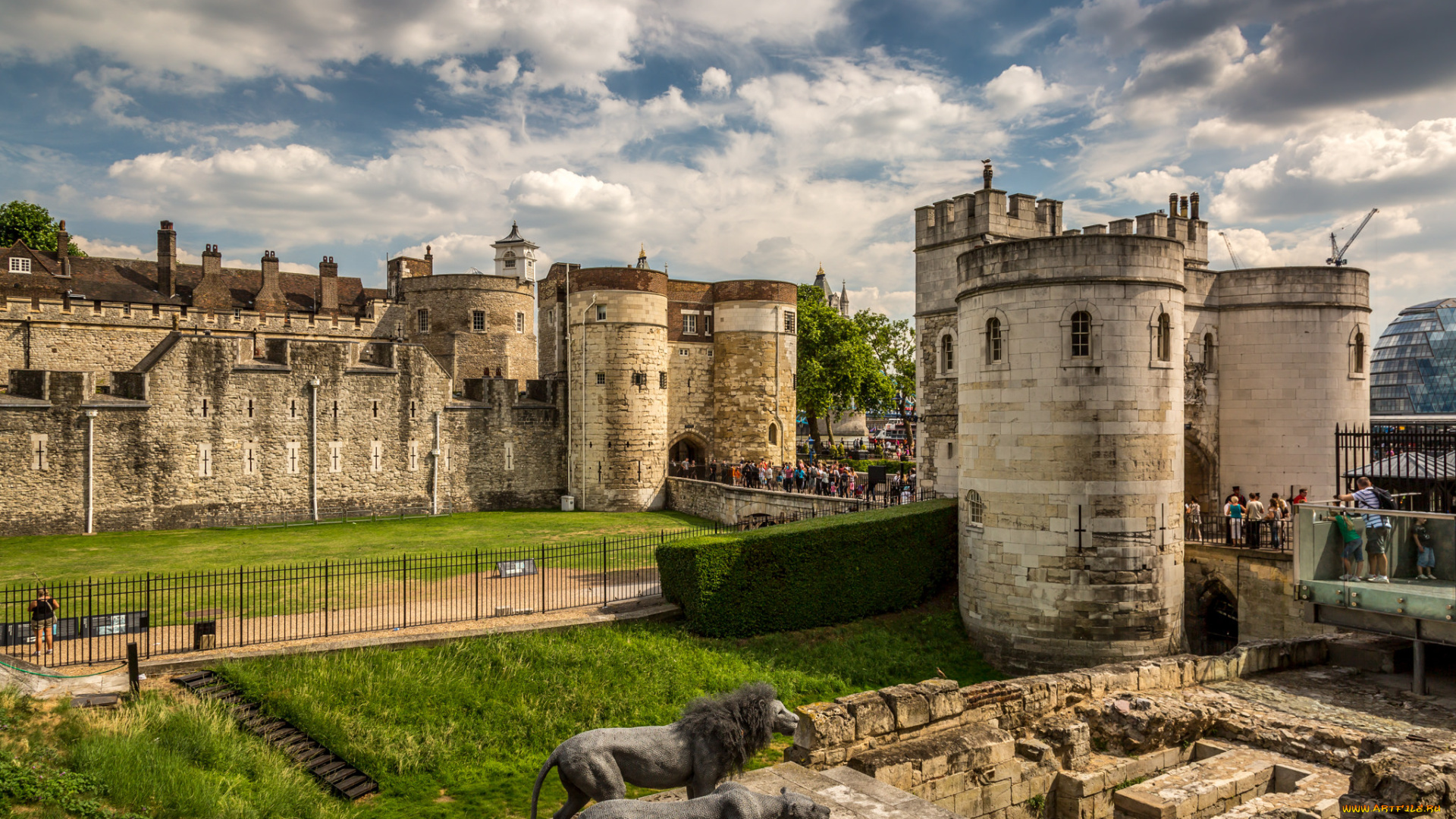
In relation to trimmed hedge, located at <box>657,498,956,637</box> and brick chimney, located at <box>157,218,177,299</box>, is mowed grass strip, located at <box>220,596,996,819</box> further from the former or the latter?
brick chimney, located at <box>157,218,177,299</box>

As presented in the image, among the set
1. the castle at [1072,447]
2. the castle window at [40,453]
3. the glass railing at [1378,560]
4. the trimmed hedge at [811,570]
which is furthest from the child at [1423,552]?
the castle window at [40,453]

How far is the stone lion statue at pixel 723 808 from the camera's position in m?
Answer: 5.89

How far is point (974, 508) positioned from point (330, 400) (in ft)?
82.3

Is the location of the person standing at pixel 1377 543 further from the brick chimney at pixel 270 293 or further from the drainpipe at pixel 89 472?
the brick chimney at pixel 270 293

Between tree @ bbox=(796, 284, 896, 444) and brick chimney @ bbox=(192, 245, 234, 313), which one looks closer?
brick chimney @ bbox=(192, 245, 234, 313)

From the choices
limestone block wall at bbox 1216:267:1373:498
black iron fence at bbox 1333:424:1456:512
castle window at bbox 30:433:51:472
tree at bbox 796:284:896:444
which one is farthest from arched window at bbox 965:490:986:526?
tree at bbox 796:284:896:444

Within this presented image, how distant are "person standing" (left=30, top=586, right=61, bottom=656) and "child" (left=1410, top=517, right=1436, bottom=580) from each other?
23419 mm

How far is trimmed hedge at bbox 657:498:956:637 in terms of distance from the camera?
726 inches

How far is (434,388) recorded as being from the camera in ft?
115

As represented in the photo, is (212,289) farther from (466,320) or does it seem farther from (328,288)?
(466,320)

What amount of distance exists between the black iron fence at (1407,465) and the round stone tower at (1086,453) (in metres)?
4.85

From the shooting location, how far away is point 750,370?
3997 cm

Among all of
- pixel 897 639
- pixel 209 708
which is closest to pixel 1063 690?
pixel 897 639

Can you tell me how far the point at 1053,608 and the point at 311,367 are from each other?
2767 cm
